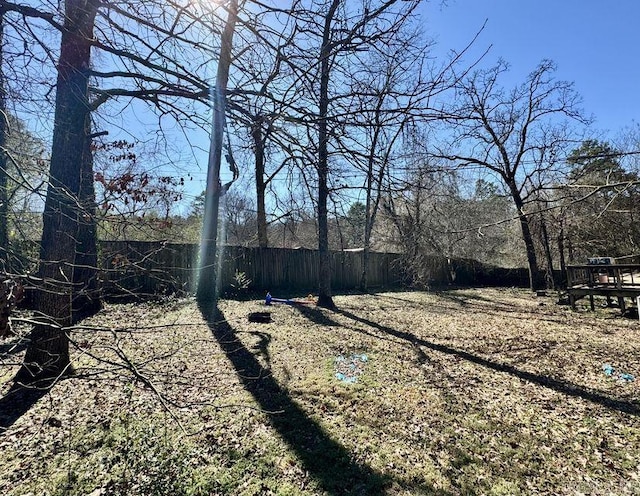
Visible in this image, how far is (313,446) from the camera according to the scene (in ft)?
9.09

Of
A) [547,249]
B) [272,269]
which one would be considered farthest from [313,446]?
[547,249]

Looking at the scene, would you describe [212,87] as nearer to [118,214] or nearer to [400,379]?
[118,214]

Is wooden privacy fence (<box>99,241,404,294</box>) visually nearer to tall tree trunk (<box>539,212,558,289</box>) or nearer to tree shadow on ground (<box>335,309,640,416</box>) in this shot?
tree shadow on ground (<box>335,309,640,416</box>)

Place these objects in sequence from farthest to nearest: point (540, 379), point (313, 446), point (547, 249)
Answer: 1. point (547, 249)
2. point (540, 379)
3. point (313, 446)

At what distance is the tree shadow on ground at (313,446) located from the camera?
7.70 feet

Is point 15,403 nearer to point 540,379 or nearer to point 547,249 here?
point 540,379

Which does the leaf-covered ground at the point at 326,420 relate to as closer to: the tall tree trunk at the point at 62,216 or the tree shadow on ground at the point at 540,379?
the tree shadow on ground at the point at 540,379

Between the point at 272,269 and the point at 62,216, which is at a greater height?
the point at 62,216

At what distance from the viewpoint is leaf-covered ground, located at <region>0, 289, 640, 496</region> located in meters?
2.35

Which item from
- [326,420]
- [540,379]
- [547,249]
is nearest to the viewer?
[326,420]

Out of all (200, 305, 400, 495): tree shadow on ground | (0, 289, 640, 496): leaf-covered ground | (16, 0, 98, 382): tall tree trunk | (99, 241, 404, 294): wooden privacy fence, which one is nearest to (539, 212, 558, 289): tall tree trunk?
(99, 241, 404, 294): wooden privacy fence

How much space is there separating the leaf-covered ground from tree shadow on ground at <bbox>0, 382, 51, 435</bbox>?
0.05ft

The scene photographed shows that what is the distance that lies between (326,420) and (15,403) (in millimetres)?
2890

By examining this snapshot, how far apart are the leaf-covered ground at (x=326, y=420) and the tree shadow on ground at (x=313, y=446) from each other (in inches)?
0.5
